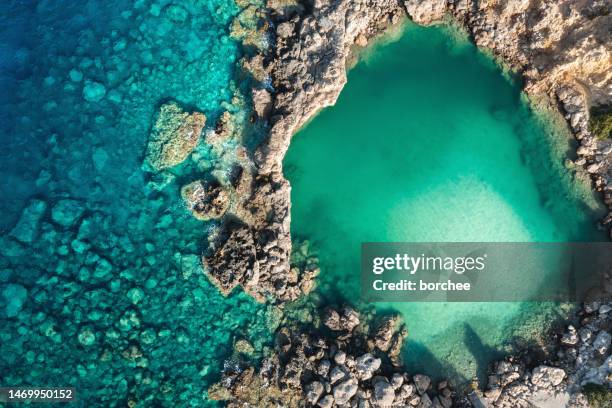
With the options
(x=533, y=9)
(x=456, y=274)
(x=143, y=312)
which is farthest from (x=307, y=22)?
(x=143, y=312)

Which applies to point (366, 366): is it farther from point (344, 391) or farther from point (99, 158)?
point (99, 158)

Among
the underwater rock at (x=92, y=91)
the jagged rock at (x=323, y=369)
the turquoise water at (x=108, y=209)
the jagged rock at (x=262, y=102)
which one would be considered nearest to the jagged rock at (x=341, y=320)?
the jagged rock at (x=323, y=369)

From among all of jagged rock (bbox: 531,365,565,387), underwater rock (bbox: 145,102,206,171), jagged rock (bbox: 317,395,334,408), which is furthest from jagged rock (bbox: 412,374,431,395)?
underwater rock (bbox: 145,102,206,171)

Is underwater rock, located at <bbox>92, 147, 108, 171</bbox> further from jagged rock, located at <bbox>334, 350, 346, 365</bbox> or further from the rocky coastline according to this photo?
jagged rock, located at <bbox>334, 350, 346, 365</bbox>

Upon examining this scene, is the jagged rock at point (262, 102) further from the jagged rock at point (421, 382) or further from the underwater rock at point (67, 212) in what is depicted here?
the jagged rock at point (421, 382)

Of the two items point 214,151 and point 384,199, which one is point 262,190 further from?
point 384,199
